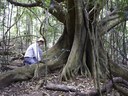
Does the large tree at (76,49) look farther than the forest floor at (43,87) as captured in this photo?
Yes

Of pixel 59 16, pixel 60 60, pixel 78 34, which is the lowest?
pixel 60 60

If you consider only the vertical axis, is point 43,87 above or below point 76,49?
below

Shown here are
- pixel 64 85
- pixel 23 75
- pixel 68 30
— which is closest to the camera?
pixel 64 85

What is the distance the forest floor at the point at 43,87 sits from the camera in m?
6.50

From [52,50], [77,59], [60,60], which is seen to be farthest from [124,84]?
[52,50]

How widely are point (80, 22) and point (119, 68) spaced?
1595mm

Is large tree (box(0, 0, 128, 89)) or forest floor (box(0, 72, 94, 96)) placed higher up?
large tree (box(0, 0, 128, 89))

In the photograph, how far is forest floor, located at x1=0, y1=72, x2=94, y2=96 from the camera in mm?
6500

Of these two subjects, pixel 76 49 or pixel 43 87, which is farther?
pixel 76 49

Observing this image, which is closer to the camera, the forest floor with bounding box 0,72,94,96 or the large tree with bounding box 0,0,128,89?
the forest floor with bounding box 0,72,94,96

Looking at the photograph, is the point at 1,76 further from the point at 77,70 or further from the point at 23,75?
the point at 77,70

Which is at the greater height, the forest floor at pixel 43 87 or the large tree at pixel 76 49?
the large tree at pixel 76 49

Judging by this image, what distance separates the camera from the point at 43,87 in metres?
6.84

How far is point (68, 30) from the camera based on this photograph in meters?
8.45
